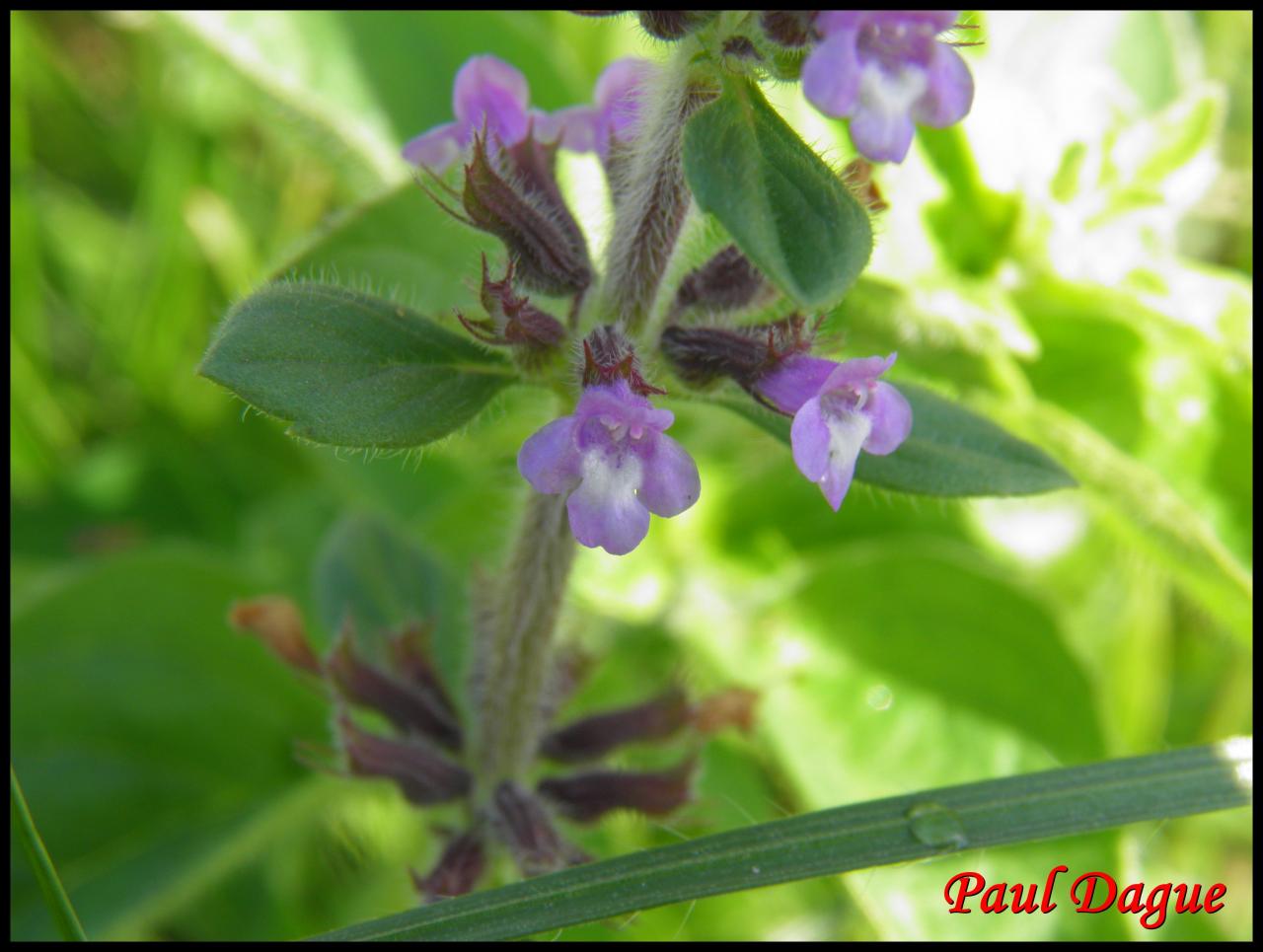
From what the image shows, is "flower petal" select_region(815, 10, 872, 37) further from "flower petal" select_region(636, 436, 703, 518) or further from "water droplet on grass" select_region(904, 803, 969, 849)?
"water droplet on grass" select_region(904, 803, 969, 849)

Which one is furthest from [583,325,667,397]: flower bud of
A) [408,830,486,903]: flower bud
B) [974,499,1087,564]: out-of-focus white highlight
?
[974,499,1087,564]: out-of-focus white highlight

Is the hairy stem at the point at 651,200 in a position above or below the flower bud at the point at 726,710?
above

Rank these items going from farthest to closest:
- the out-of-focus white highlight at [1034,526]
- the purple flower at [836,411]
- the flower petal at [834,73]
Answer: the out-of-focus white highlight at [1034,526]
the purple flower at [836,411]
the flower petal at [834,73]

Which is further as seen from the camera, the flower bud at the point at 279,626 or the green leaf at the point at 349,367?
the flower bud at the point at 279,626

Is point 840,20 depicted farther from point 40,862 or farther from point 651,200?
point 40,862

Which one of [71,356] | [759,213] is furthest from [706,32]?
[71,356]

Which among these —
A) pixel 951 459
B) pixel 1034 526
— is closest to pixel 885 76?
pixel 951 459

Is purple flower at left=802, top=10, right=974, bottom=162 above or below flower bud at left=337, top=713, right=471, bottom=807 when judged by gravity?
above

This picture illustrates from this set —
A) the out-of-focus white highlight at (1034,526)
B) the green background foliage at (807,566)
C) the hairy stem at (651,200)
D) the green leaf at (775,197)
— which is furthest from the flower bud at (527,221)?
the out-of-focus white highlight at (1034,526)

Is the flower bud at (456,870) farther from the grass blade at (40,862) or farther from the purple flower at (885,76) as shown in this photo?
the purple flower at (885,76)
